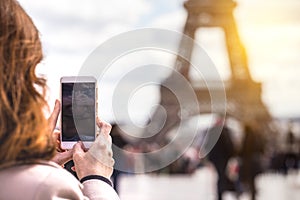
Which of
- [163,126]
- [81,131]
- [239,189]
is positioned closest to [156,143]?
[163,126]

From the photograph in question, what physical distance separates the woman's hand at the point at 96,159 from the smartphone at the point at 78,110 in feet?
0.24

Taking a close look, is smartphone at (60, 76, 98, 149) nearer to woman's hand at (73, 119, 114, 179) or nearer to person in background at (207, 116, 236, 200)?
woman's hand at (73, 119, 114, 179)

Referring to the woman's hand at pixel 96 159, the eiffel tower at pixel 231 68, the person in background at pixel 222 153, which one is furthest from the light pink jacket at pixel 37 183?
the eiffel tower at pixel 231 68

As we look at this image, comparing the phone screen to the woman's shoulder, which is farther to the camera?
the phone screen

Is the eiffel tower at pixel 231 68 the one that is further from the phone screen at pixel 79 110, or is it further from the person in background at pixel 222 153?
the phone screen at pixel 79 110

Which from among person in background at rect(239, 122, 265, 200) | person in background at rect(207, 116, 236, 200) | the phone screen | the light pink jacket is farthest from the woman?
person in background at rect(239, 122, 265, 200)

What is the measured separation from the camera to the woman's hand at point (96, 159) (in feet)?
6.82

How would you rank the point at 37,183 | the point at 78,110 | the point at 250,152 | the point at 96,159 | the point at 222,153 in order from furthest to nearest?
the point at 250,152, the point at 222,153, the point at 78,110, the point at 96,159, the point at 37,183

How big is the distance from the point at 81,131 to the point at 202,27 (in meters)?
27.4

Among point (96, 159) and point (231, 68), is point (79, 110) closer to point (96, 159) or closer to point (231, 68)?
point (96, 159)

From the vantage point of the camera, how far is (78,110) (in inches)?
87.7

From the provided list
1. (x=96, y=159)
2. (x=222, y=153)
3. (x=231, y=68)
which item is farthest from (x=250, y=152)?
(x=231, y=68)

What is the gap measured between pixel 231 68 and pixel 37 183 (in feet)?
94.1

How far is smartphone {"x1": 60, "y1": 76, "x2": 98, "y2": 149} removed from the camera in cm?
221
